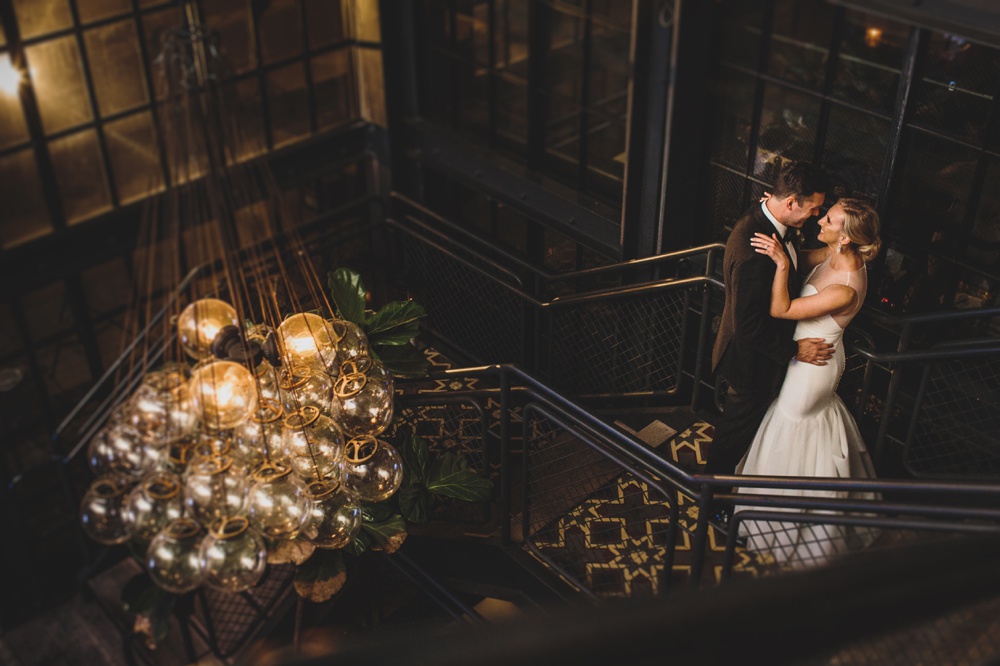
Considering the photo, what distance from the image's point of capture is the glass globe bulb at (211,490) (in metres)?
3.78

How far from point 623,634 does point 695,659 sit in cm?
5

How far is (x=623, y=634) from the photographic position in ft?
1.99

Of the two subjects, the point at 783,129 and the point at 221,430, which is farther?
the point at 783,129

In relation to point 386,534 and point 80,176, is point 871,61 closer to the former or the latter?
point 386,534

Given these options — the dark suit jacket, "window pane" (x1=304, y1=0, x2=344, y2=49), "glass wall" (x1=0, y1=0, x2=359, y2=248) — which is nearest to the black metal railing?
the dark suit jacket

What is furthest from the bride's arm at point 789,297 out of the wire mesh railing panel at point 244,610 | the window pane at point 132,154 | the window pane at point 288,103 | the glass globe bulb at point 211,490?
the window pane at point 288,103

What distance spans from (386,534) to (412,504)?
28 centimetres

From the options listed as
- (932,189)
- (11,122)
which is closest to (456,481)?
(932,189)

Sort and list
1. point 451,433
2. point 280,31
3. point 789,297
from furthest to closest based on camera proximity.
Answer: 1. point 280,31
2. point 451,433
3. point 789,297

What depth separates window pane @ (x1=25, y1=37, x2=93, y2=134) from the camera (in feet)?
→ 21.9

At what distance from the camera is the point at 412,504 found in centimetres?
549

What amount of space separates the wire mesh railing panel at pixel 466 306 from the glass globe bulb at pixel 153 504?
11.5 feet

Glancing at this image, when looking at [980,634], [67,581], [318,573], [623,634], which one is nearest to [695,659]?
[623,634]

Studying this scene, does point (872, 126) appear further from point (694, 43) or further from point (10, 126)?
point (10, 126)
